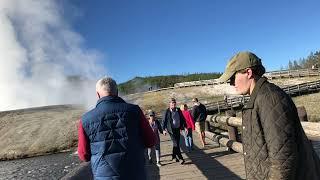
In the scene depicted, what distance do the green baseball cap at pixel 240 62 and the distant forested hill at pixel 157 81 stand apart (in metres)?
115

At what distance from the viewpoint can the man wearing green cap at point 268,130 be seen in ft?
12.7

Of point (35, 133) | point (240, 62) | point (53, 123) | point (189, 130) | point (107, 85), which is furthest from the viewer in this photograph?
point (53, 123)

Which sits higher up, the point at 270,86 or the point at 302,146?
the point at 270,86

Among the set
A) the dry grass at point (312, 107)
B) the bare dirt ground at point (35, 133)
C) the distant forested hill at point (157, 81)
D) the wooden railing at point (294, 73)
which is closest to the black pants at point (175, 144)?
the dry grass at point (312, 107)

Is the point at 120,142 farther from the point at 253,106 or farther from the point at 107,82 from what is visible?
the point at 253,106

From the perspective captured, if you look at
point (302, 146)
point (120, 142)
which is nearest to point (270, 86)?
point (302, 146)

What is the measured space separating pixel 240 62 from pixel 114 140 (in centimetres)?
225

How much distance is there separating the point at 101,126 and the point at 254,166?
2385 millimetres

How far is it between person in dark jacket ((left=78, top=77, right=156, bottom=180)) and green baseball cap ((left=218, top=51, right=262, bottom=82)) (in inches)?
80.0

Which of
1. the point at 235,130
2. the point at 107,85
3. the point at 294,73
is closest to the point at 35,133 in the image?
the point at 235,130

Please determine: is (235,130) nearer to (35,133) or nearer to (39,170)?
(39,170)

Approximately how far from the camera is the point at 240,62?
4.33 metres

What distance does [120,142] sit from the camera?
6043 mm

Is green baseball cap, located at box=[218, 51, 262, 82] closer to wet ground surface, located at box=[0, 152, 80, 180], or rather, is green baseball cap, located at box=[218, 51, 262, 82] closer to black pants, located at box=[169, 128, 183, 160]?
black pants, located at box=[169, 128, 183, 160]
